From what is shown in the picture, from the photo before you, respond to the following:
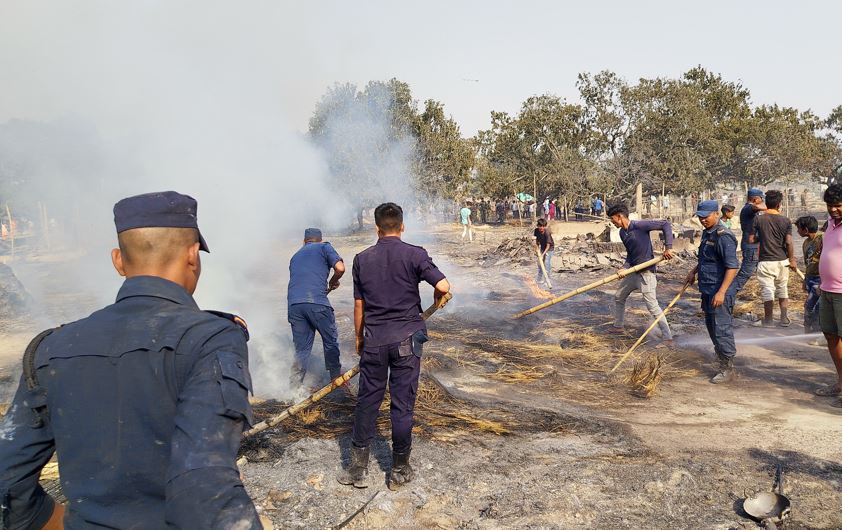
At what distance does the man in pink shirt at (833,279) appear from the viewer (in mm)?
4570

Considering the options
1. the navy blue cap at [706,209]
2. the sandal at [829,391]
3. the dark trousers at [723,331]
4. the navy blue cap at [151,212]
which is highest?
the navy blue cap at [151,212]

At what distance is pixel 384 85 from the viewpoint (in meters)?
23.8

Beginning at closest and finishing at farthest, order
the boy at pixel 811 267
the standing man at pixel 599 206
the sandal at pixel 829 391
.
Result: the sandal at pixel 829 391, the boy at pixel 811 267, the standing man at pixel 599 206

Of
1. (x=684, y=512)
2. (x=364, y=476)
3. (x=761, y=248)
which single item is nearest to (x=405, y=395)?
(x=364, y=476)

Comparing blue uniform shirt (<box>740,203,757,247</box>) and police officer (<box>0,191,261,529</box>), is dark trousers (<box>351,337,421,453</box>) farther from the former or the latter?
blue uniform shirt (<box>740,203,757,247</box>)

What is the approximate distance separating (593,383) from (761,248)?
3704 millimetres

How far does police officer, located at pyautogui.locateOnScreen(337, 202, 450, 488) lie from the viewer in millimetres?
→ 3590

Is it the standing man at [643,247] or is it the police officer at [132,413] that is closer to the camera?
the police officer at [132,413]

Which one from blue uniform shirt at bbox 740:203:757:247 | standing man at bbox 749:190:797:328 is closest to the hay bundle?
standing man at bbox 749:190:797:328

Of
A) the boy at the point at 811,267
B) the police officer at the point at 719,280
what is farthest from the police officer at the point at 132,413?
the boy at the point at 811,267

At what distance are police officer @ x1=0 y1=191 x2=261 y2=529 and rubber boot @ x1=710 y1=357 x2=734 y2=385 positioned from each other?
557 centimetres

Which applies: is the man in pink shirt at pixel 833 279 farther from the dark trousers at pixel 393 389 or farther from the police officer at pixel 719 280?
the dark trousers at pixel 393 389

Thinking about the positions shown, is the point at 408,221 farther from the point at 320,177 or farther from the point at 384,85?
the point at 320,177

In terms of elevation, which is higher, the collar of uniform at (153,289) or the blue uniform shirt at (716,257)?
the collar of uniform at (153,289)
